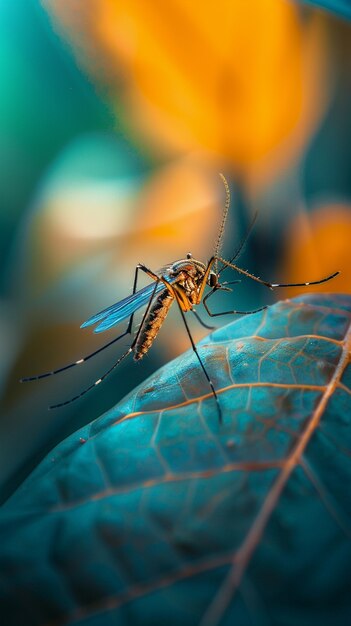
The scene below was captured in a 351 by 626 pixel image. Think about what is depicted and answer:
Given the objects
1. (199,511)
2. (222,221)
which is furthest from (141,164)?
(199,511)

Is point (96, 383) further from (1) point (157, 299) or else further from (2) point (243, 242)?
(2) point (243, 242)

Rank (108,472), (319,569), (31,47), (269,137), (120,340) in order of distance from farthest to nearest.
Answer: (269,137) → (120,340) → (31,47) → (108,472) → (319,569)

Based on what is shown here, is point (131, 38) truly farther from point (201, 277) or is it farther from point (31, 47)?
point (201, 277)

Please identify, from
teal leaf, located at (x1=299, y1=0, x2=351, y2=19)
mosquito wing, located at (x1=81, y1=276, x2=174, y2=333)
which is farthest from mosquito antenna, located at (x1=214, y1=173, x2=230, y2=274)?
teal leaf, located at (x1=299, y1=0, x2=351, y2=19)

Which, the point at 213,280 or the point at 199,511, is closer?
the point at 199,511

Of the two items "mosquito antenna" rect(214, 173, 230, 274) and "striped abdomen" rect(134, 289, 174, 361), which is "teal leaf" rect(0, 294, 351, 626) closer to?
"striped abdomen" rect(134, 289, 174, 361)

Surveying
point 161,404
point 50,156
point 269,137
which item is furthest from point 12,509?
point 269,137

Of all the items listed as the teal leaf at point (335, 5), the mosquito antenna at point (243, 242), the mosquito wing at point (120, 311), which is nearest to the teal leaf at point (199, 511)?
the mosquito wing at point (120, 311)
